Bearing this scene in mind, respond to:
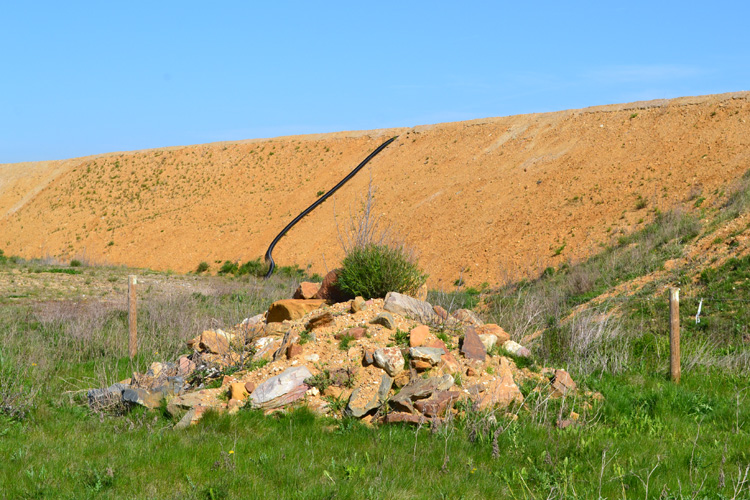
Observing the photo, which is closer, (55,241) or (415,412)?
(415,412)

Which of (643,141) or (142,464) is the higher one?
(643,141)

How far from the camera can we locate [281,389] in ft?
22.2

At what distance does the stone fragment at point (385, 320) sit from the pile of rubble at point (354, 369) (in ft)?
0.05

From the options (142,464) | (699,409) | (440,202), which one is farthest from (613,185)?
(142,464)

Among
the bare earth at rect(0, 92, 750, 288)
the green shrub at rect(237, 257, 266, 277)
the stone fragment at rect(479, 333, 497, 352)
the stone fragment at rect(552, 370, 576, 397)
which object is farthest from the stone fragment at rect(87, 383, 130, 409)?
the green shrub at rect(237, 257, 266, 277)

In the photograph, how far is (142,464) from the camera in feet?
17.1

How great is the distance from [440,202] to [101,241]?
21.1 m

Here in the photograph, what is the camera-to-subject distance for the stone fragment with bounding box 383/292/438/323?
8.33 m

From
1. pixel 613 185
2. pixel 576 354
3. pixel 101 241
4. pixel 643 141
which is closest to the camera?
pixel 576 354

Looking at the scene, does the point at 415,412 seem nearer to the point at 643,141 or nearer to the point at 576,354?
the point at 576,354

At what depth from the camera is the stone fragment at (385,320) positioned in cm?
786

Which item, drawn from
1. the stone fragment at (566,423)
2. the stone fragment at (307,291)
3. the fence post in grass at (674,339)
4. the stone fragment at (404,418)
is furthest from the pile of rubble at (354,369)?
the fence post in grass at (674,339)

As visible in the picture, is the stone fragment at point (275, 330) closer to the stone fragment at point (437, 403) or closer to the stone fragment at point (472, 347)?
the stone fragment at point (472, 347)

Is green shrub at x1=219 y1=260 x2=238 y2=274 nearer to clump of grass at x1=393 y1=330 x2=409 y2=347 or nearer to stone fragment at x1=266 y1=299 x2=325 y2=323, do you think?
stone fragment at x1=266 y1=299 x2=325 y2=323
